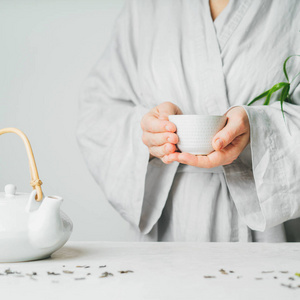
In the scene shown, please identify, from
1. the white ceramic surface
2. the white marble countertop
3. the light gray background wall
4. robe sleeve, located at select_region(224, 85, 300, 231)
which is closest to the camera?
the white marble countertop

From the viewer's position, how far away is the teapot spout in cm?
65

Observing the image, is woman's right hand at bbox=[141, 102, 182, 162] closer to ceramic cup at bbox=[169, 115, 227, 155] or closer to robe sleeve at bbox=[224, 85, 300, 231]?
ceramic cup at bbox=[169, 115, 227, 155]

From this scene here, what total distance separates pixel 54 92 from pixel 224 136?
1116mm

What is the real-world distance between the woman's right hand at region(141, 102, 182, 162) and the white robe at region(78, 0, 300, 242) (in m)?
0.09

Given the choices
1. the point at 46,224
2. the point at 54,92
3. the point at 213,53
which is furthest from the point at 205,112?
the point at 54,92

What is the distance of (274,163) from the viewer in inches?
36.1

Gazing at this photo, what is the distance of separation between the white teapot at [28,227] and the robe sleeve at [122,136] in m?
0.37

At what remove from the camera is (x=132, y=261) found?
0.66 m

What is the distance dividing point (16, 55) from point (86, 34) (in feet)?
0.98

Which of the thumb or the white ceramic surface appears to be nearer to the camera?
the white ceramic surface

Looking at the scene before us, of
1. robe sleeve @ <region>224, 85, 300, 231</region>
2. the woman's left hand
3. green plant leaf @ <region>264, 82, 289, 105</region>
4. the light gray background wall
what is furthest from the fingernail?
the light gray background wall

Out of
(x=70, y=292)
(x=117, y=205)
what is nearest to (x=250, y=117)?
(x=117, y=205)

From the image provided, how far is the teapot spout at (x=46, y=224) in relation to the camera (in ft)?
2.13

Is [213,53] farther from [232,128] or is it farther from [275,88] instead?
[232,128]
